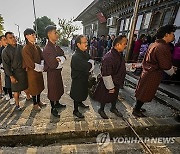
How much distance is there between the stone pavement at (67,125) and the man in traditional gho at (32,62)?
1.99ft

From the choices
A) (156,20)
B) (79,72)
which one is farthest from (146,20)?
(79,72)

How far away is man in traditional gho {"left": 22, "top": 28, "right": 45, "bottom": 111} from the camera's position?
11.0 ft

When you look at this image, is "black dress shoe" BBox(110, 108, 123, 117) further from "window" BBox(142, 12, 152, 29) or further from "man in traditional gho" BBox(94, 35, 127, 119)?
"window" BBox(142, 12, 152, 29)

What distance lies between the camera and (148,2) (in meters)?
7.37

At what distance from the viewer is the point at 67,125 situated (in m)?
3.03

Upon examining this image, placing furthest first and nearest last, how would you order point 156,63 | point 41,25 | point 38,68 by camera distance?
1. point 41,25
2. point 38,68
3. point 156,63

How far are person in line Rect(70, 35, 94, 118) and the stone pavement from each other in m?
0.45

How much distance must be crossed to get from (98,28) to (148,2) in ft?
25.1

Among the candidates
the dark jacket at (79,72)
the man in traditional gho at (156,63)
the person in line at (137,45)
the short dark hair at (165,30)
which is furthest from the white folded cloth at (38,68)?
the person in line at (137,45)

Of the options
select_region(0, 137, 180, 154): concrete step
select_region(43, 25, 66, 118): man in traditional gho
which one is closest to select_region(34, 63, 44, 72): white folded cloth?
select_region(43, 25, 66, 118): man in traditional gho

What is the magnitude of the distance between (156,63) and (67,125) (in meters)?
2.23

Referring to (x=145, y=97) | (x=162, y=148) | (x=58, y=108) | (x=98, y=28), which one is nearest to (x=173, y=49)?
(x=145, y=97)

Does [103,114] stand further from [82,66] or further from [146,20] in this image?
[146,20]

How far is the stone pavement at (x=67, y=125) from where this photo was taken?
2.81m
